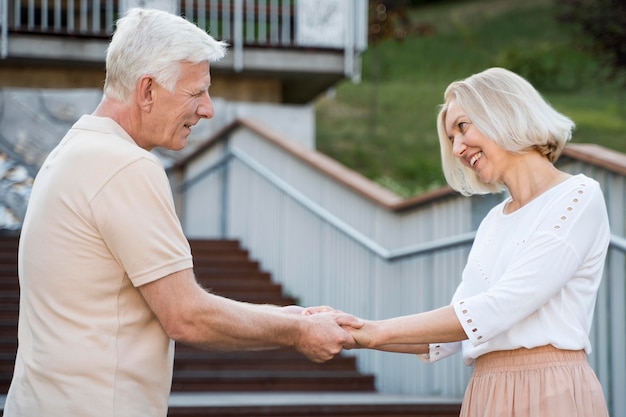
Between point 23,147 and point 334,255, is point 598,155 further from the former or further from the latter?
point 23,147

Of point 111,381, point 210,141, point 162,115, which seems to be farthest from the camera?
point 210,141

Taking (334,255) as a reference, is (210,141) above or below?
above

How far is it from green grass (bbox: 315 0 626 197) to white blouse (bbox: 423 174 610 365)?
10966mm

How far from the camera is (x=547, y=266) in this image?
291 centimetres

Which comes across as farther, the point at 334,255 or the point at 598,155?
the point at 334,255

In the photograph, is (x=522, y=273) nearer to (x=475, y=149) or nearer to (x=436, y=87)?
(x=475, y=149)

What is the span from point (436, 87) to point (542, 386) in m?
21.3

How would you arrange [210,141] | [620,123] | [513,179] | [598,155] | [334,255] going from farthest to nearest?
1. [620,123]
2. [210,141]
3. [334,255]
4. [598,155]
5. [513,179]

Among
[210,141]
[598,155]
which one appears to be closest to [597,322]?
[598,155]

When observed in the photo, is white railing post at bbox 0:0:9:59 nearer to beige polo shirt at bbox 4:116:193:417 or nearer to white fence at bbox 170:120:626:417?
white fence at bbox 170:120:626:417

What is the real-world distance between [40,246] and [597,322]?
3272mm

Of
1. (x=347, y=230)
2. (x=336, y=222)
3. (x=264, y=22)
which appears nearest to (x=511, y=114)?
(x=347, y=230)

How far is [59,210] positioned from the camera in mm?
2697

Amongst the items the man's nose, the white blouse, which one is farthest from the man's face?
the white blouse
